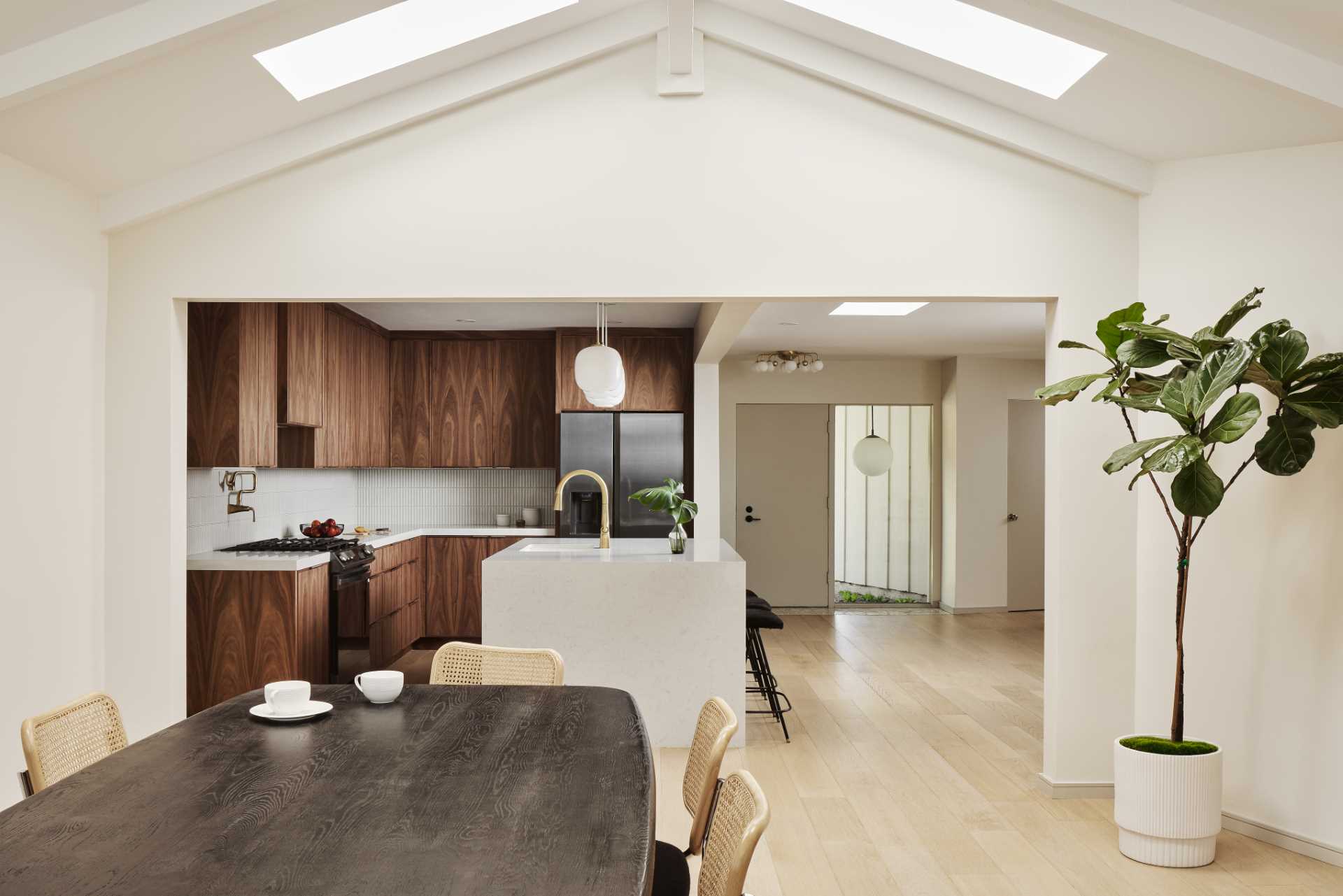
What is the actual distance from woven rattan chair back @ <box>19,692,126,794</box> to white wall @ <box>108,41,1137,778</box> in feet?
5.49

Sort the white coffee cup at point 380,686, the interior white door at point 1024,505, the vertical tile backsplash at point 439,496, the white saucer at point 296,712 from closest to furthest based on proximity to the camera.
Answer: the white saucer at point 296,712 < the white coffee cup at point 380,686 < the vertical tile backsplash at point 439,496 < the interior white door at point 1024,505

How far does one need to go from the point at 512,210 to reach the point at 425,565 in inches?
165

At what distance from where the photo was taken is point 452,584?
7.43 meters

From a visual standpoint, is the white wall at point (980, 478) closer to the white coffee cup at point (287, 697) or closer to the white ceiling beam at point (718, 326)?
the white ceiling beam at point (718, 326)

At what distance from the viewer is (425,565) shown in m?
7.41

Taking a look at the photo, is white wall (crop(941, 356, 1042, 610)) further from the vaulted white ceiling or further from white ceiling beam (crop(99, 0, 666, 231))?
white ceiling beam (crop(99, 0, 666, 231))

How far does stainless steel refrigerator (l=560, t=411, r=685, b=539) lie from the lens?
7.48m

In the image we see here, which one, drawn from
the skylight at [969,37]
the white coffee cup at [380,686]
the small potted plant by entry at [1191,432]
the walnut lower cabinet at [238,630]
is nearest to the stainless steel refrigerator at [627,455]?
the walnut lower cabinet at [238,630]

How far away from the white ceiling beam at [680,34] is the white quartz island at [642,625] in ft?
7.38

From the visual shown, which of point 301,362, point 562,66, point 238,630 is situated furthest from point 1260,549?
point 301,362

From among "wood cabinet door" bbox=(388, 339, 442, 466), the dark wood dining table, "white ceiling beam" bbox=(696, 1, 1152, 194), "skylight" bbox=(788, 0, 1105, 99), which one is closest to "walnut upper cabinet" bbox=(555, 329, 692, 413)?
"wood cabinet door" bbox=(388, 339, 442, 466)

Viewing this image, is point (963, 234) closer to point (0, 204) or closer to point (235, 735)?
point (235, 735)

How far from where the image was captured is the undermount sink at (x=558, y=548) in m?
5.18

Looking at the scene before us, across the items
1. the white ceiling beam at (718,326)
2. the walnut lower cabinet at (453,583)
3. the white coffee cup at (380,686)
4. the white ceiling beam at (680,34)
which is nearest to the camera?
the white coffee cup at (380,686)
